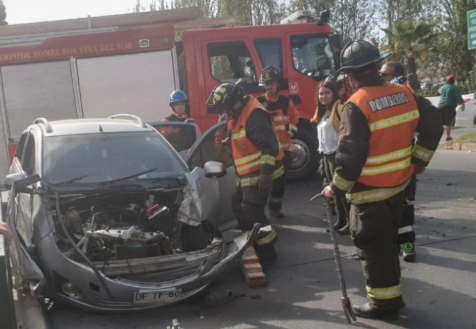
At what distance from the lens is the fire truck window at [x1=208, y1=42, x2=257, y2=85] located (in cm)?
1001

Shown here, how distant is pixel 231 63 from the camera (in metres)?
10.1

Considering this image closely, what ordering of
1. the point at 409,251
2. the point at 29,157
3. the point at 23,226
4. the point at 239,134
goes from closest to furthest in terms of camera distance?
the point at 23,226 → the point at 409,251 → the point at 239,134 → the point at 29,157

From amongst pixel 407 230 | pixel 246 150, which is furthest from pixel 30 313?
pixel 407 230

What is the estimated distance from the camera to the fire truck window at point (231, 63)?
394 inches

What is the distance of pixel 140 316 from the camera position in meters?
4.70

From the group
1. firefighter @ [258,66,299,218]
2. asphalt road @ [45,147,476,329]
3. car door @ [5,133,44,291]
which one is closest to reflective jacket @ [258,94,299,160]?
firefighter @ [258,66,299,218]

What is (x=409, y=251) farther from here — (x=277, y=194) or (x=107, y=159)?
(x=107, y=159)

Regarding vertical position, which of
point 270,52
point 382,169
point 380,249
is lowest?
point 380,249

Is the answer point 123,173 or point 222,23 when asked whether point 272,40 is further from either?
point 123,173

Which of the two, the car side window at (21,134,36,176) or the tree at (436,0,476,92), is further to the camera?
the tree at (436,0,476,92)

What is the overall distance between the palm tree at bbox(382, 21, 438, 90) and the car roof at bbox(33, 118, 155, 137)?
88.7ft

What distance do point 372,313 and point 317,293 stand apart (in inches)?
28.9

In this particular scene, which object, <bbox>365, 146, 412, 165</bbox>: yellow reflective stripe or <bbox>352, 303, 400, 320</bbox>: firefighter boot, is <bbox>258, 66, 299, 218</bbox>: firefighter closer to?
<bbox>352, 303, 400, 320</bbox>: firefighter boot

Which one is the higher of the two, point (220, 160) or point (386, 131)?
point (386, 131)
